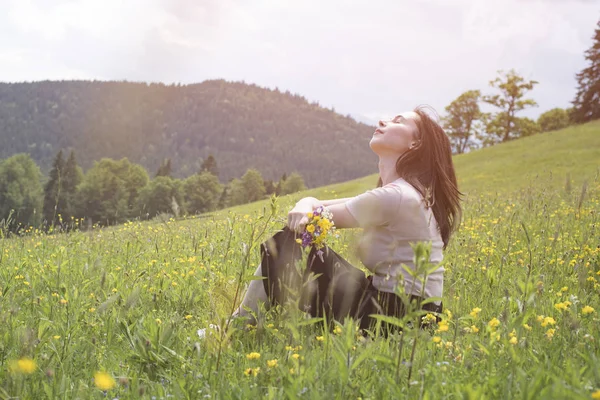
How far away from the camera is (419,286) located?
3.16 m

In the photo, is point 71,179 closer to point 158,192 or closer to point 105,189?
point 105,189

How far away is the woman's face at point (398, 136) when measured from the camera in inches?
140

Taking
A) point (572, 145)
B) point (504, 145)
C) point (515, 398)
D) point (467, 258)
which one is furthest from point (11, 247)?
point (504, 145)

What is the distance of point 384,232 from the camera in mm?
3227

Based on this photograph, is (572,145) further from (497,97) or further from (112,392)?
(112,392)

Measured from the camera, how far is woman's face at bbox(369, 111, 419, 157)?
355 cm

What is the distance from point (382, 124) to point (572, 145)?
32.4 meters

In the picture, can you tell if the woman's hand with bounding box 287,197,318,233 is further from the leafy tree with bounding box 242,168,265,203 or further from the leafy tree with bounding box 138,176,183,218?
the leafy tree with bounding box 242,168,265,203

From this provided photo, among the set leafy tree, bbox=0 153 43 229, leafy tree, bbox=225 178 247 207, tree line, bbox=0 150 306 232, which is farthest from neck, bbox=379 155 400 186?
leafy tree, bbox=225 178 247 207

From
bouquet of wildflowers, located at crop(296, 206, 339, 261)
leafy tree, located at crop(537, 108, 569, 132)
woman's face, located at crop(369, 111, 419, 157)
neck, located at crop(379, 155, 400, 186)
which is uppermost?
leafy tree, located at crop(537, 108, 569, 132)

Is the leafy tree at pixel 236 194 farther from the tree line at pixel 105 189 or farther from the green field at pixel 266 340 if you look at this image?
the green field at pixel 266 340

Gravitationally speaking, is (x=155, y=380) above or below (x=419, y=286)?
below

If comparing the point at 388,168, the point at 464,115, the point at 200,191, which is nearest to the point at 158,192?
the point at 200,191

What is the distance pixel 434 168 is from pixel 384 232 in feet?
2.16
